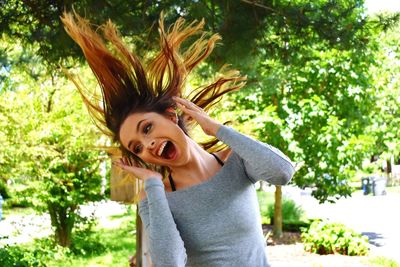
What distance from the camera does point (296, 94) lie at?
8.38m

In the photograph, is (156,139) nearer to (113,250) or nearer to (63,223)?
(63,223)

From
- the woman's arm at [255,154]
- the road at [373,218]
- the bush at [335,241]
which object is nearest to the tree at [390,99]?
the road at [373,218]

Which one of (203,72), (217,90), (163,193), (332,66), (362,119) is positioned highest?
(332,66)

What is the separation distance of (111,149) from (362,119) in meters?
6.76

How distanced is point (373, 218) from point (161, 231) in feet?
35.2

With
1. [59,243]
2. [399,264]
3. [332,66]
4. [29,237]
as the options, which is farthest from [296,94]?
[29,237]

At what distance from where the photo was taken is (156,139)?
64.3 inches

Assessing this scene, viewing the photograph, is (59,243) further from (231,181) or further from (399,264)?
(231,181)

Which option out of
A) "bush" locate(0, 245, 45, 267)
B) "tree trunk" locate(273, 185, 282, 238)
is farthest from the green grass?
"bush" locate(0, 245, 45, 267)

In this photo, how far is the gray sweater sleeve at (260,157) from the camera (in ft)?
5.16

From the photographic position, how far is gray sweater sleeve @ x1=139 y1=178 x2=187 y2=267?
147cm

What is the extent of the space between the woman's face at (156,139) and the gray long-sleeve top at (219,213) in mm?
93

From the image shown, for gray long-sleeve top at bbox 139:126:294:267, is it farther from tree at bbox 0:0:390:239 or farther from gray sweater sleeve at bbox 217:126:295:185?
tree at bbox 0:0:390:239

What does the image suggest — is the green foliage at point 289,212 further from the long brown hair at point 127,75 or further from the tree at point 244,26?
the long brown hair at point 127,75
